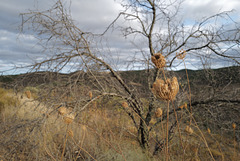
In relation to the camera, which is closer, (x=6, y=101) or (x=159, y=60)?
(x=159, y=60)

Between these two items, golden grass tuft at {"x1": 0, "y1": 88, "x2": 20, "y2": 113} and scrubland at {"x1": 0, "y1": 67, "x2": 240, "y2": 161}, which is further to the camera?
golden grass tuft at {"x1": 0, "y1": 88, "x2": 20, "y2": 113}

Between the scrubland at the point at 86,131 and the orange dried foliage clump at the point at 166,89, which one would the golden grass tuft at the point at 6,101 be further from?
the orange dried foliage clump at the point at 166,89

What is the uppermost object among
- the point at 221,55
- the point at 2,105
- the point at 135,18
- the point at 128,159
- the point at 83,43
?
the point at 135,18

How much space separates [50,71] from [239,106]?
4.32m

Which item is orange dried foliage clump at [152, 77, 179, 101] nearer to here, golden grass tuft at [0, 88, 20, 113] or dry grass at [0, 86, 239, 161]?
dry grass at [0, 86, 239, 161]

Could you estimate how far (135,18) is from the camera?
446 centimetres

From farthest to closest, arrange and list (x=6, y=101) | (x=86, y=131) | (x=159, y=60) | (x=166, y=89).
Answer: (x=6, y=101) < (x=86, y=131) < (x=159, y=60) < (x=166, y=89)

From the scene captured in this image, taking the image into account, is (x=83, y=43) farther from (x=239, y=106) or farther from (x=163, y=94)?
(x=239, y=106)

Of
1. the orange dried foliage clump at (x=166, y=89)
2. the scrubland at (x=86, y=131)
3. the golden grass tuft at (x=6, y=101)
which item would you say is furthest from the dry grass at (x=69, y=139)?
the golden grass tuft at (x=6, y=101)

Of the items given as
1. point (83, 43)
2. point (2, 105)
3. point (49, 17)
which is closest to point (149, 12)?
point (83, 43)

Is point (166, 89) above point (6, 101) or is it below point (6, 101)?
above

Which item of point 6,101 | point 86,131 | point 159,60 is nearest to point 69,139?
point 86,131

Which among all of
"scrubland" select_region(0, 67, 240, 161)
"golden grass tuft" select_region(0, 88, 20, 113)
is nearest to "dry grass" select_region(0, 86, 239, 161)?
"scrubland" select_region(0, 67, 240, 161)

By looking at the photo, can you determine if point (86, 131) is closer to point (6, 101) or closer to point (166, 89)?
point (166, 89)
